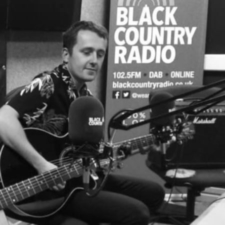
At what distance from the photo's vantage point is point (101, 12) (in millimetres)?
3000

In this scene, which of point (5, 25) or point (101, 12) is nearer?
point (5, 25)

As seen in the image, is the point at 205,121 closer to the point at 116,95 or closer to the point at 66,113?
the point at 116,95

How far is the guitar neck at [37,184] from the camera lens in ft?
5.19

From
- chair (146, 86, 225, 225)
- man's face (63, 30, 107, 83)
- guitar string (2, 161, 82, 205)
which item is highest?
man's face (63, 30, 107, 83)

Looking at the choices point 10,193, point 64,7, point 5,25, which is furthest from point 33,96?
point 64,7

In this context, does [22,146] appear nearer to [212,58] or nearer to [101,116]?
[101,116]

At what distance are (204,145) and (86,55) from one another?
913mm

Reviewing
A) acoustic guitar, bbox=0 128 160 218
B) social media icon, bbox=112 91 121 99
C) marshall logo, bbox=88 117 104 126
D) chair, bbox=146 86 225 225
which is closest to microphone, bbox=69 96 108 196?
marshall logo, bbox=88 117 104 126

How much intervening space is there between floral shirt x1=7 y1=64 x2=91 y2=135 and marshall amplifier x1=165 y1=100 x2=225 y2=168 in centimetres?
77

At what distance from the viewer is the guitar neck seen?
62.2 inches

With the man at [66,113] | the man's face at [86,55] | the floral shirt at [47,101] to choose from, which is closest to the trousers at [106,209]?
the man at [66,113]

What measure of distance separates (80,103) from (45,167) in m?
0.64

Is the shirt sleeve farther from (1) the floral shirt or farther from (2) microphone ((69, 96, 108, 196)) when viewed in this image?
(2) microphone ((69, 96, 108, 196))

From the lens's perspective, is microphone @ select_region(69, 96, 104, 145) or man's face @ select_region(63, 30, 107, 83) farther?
man's face @ select_region(63, 30, 107, 83)
